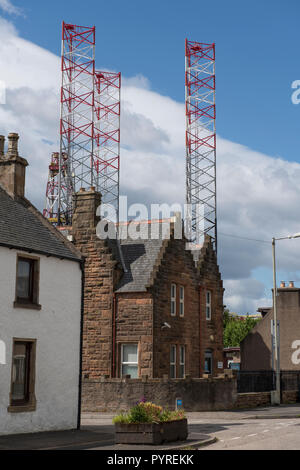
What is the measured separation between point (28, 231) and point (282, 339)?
3090 cm

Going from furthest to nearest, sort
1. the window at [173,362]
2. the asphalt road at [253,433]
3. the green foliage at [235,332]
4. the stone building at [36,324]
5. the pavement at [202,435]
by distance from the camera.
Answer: the green foliage at [235,332] → the window at [173,362] → the stone building at [36,324] → the pavement at [202,435] → the asphalt road at [253,433]

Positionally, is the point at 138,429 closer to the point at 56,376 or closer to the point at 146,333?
the point at 56,376

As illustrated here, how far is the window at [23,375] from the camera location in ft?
68.4

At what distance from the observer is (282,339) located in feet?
161

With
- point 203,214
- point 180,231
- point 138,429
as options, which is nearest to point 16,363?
point 138,429

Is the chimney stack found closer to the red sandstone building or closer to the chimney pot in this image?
the chimney pot

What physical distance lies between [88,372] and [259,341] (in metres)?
20.2

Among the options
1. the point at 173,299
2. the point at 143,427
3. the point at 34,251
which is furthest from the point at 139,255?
the point at 143,427

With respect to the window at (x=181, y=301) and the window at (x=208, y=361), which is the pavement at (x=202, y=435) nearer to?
the window at (x=181, y=301)

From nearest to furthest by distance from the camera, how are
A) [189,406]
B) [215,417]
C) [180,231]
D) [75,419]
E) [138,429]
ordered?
[138,429] < [75,419] < [215,417] < [189,406] < [180,231]

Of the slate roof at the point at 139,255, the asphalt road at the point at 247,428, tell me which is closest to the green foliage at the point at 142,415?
the asphalt road at the point at 247,428

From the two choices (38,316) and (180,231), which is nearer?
(38,316)

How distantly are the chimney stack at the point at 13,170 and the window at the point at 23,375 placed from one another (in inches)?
250

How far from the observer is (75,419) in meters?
22.8
